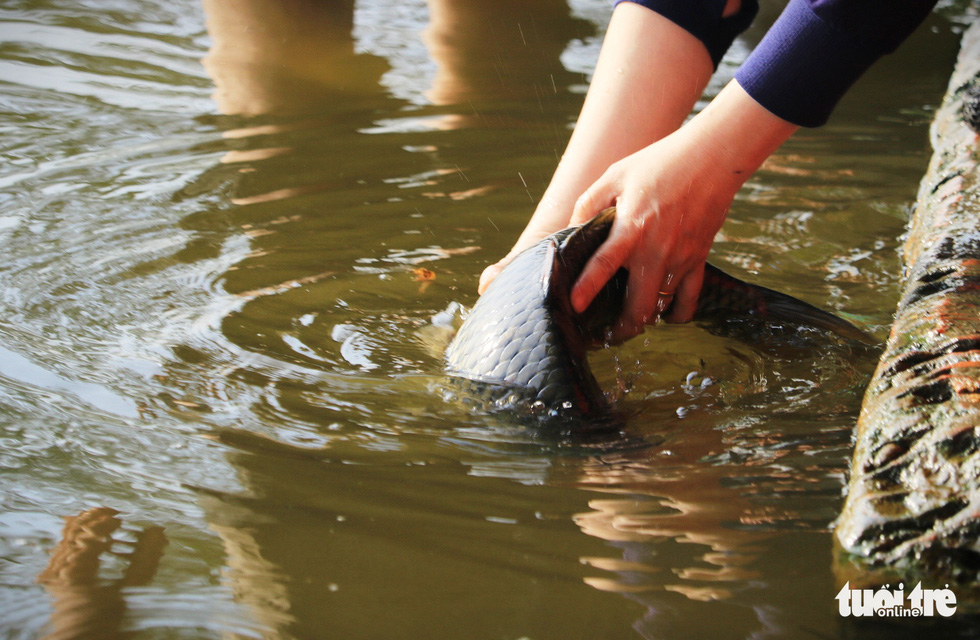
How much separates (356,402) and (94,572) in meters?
0.65

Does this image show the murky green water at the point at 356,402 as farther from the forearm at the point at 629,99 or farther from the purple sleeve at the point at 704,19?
the purple sleeve at the point at 704,19

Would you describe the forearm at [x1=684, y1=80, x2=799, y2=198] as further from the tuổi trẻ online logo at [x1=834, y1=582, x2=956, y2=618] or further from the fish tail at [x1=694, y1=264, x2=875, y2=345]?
the tuổi trẻ online logo at [x1=834, y1=582, x2=956, y2=618]

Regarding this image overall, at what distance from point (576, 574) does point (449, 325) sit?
1087 millimetres

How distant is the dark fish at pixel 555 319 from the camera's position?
166cm

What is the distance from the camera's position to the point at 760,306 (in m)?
1.99

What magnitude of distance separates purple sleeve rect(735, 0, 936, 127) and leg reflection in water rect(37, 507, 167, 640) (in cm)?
133

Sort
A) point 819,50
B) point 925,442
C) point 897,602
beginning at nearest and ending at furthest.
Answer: point 897,602, point 925,442, point 819,50

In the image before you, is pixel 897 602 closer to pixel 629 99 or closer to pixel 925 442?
pixel 925 442

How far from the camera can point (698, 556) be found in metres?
1.24

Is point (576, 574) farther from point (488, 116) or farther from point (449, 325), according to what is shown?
point (488, 116)

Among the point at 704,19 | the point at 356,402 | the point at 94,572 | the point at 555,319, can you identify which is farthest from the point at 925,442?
the point at 704,19

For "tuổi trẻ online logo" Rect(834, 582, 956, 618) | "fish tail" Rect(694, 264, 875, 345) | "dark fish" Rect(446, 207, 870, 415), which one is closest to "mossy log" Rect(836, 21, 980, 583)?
"tuổi trẻ online logo" Rect(834, 582, 956, 618)

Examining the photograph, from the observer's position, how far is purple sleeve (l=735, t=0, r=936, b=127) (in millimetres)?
1576

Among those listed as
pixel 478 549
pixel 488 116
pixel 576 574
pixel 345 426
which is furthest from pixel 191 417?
pixel 488 116
